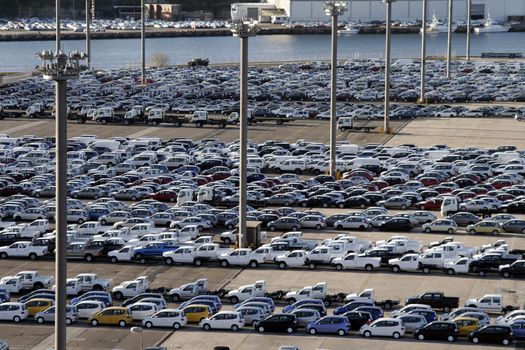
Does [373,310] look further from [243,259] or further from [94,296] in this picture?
[243,259]

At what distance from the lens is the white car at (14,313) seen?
3247 cm

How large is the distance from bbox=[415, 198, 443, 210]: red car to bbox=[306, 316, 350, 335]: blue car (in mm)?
15519

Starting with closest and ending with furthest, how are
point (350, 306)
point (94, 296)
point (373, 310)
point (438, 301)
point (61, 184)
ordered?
point (61, 184), point (373, 310), point (350, 306), point (438, 301), point (94, 296)

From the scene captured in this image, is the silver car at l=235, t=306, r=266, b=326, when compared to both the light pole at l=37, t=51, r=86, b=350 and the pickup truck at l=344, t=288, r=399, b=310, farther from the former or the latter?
the light pole at l=37, t=51, r=86, b=350

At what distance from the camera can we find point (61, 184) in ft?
80.7

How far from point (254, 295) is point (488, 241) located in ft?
31.4

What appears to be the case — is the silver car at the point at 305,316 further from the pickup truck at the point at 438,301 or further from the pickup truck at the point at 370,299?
the pickup truck at the point at 438,301

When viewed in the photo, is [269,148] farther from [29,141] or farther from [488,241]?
[488,241]

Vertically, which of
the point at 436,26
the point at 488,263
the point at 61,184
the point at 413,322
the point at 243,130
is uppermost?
the point at 436,26

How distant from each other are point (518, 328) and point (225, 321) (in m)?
6.43

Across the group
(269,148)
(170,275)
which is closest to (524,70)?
(269,148)

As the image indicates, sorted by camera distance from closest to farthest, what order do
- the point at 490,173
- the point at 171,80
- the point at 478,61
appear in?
the point at 490,173 < the point at 171,80 < the point at 478,61

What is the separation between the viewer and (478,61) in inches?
4178

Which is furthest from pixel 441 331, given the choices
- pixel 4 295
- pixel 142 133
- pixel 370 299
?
pixel 142 133
